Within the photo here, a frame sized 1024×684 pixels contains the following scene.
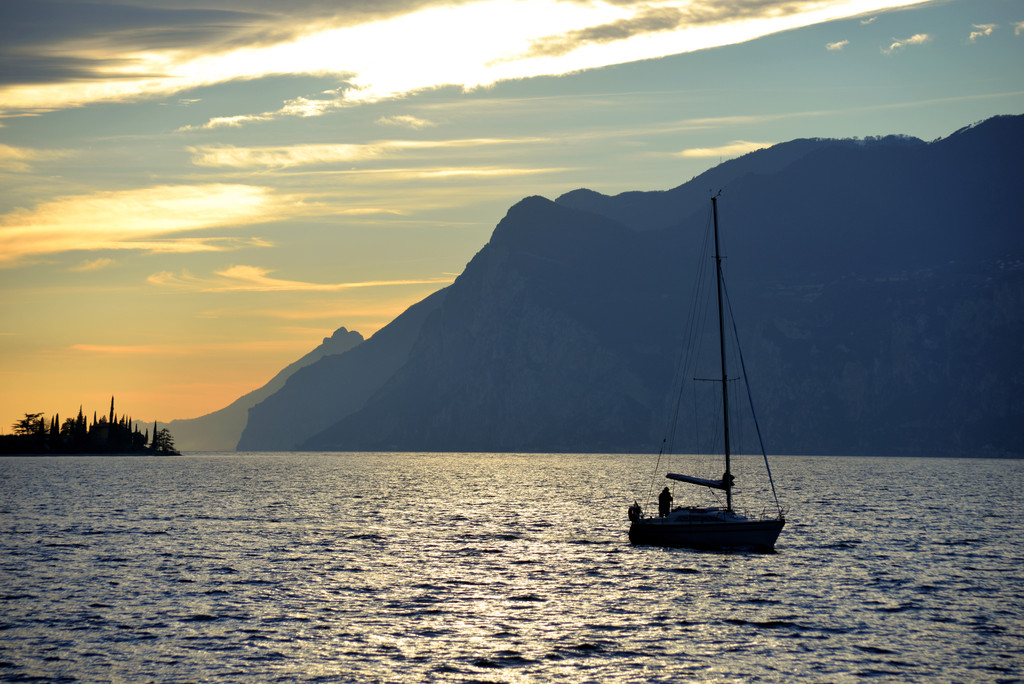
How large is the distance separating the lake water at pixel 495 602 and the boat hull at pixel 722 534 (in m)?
1.22

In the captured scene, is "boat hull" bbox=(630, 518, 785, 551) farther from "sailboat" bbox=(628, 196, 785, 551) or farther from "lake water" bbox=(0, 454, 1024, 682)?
"lake water" bbox=(0, 454, 1024, 682)

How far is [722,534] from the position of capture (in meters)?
70.6

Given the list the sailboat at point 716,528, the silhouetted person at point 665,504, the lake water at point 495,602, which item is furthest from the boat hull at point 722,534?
the silhouetted person at point 665,504

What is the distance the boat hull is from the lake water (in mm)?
1215

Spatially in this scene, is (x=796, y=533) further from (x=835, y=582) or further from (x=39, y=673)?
(x=39, y=673)

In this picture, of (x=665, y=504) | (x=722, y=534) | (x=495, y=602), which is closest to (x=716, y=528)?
(x=722, y=534)

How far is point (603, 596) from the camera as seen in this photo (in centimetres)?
5297

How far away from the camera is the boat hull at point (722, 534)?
2758 inches

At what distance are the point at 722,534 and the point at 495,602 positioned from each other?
81.9 ft

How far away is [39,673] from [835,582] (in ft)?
137

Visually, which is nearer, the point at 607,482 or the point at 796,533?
the point at 796,533

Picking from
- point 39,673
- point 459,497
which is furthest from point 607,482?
point 39,673

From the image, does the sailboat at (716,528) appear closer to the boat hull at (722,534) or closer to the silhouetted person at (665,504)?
the boat hull at (722,534)

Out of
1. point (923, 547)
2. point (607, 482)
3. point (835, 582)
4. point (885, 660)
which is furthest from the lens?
point (607, 482)
